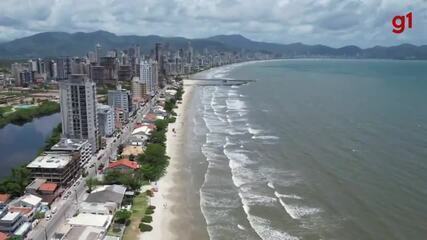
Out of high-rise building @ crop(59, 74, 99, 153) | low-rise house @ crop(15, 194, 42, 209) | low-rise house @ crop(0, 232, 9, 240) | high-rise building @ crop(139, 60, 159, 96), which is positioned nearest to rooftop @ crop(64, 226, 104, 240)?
low-rise house @ crop(0, 232, 9, 240)

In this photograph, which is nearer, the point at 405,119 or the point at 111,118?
the point at 111,118

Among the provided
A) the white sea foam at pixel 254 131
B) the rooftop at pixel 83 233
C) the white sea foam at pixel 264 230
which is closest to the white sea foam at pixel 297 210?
the white sea foam at pixel 264 230

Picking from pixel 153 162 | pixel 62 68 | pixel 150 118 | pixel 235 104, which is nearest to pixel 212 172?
pixel 153 162

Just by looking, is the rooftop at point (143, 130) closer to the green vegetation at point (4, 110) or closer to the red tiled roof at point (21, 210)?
the red tiled roof at point (21, 210)

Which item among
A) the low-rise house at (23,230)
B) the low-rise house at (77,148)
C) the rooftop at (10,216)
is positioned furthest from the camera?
the low-rise house at (77,148)

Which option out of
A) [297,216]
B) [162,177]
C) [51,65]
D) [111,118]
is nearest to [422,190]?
[297,216]

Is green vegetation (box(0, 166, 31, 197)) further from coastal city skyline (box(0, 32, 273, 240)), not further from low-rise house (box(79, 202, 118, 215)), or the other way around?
low-rise house (box(79, 202, 118, 215))

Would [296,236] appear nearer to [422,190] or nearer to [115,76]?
[422,190]
